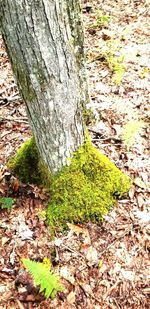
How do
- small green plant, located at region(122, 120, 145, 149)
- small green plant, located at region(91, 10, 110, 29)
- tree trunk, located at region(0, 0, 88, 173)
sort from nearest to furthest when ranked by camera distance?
1. tree trunk, located at region(0, 0, 88, 173)
2. small green plant, located at region(122, 120, 145, 149)
3. small green plant, located at region(91, 10, 110, 29)

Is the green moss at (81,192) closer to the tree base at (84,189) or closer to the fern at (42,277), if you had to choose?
the tree base at (84,189)

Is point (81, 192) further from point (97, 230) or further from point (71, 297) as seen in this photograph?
point (71, 297)

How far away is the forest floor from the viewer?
2854mm

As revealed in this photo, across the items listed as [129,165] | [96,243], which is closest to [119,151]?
[129,165]

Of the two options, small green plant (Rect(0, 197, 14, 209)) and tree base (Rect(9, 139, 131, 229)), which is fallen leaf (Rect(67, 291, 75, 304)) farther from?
small green plant (Rect(0, 197, 14, 209))

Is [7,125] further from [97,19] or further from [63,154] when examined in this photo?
[97,19]

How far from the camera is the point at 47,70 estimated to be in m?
2.63

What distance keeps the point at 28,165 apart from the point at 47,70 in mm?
1372

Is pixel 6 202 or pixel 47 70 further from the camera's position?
pixel 6 202

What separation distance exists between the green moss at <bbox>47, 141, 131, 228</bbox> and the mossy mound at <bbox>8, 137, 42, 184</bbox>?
358mm

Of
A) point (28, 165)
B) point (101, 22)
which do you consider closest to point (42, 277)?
point (28, 165)

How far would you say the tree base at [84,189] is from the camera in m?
3.34

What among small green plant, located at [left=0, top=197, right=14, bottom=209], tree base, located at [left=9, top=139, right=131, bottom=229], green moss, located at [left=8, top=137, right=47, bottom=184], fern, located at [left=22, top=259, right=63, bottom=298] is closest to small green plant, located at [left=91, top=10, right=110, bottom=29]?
green moss, located at [left=8, top=137, right=47, bottom=184]

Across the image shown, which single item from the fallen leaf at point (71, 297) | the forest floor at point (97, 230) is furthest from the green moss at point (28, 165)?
the fallen leaf at point (71, 297)
